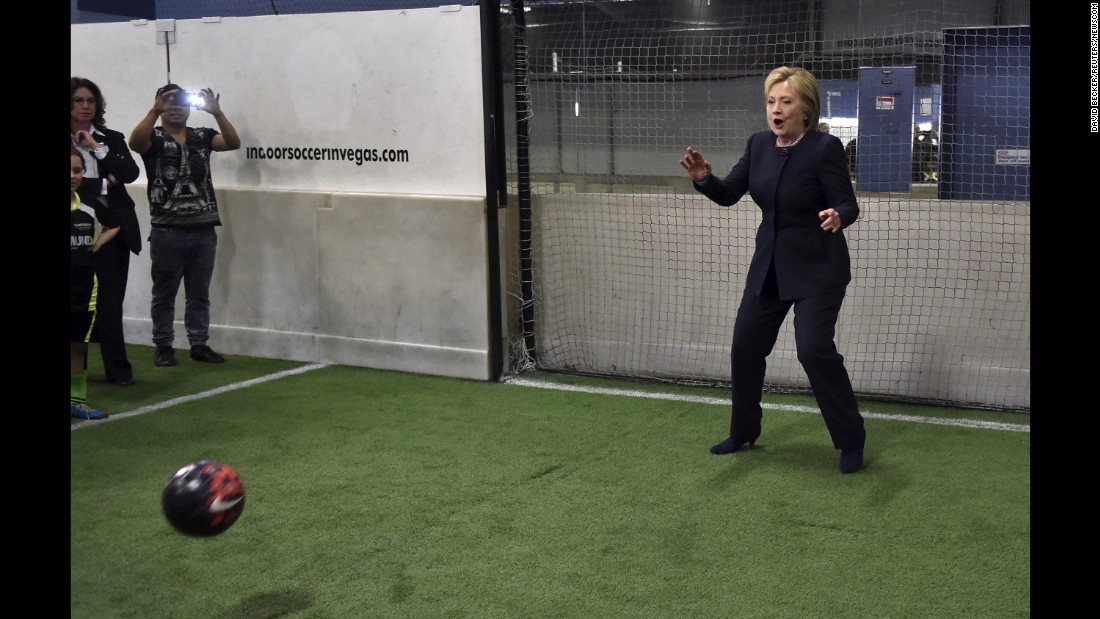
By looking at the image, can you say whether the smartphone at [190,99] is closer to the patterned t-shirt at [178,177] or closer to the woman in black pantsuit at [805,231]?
the patterned t-shirt at [178,177]

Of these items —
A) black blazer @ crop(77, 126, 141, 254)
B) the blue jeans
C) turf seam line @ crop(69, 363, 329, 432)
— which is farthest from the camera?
the blue jeans

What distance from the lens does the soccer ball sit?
4176 millimetres

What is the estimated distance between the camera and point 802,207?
18.2 ft

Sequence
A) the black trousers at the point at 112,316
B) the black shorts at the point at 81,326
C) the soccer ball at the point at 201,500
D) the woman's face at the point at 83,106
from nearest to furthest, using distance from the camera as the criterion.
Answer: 1. the soccer ball at the point at 201,500
2. the black shorts at the point at 81,326
3. the woman's face at the point at 83,106
4. the black trousers at the point at 112,316

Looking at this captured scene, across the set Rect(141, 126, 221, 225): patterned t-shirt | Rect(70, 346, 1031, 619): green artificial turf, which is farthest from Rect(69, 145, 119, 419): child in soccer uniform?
Rect(141, 126, 221, 225): patterned t-shirt

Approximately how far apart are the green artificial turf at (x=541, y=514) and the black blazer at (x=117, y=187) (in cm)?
120

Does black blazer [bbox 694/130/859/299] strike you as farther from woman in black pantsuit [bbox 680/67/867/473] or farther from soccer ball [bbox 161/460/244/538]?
soccer ball [bbox 161/460/244/538]

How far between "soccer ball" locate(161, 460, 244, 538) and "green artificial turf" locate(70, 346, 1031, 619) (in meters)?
0.28

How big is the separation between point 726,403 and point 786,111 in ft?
7.61

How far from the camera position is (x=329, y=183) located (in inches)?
340

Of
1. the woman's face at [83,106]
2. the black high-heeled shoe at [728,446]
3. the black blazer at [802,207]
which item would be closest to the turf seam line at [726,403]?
the black high-heeled shoe at [728,446]

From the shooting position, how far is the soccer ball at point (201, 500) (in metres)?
4.18
